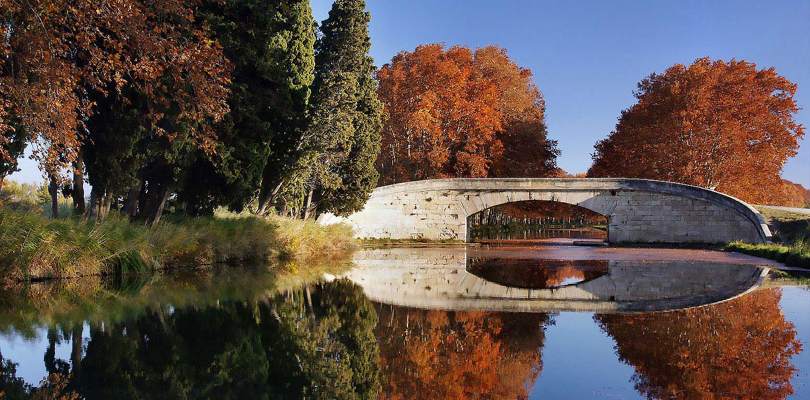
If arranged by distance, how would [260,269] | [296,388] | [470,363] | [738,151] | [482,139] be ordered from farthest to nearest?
[482,139], [738,151], [260,269], [470,363], [296,388]

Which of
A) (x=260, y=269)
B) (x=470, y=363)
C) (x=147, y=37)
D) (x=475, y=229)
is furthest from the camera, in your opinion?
(x=475, y=229)

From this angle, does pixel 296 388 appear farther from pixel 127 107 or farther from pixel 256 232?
pixel 256 232

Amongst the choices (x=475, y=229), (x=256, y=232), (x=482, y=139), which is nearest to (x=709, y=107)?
(x=482, y=139)

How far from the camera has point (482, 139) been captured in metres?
29.9

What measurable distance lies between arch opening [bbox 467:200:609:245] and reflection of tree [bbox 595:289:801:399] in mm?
19441

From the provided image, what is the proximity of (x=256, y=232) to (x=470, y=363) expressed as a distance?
35.9ft

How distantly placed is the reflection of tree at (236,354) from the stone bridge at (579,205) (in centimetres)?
1688

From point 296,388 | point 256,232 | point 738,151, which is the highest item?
point 738,151

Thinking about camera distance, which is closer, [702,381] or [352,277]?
[702,381]

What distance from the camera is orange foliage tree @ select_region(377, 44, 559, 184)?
28938 mm

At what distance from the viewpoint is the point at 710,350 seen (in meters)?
4.83

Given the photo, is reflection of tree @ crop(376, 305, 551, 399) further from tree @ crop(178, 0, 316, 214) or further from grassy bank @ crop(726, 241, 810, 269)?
grassy bank @ crop(726, 241, 810, 269)

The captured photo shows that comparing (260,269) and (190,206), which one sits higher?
(190,206)

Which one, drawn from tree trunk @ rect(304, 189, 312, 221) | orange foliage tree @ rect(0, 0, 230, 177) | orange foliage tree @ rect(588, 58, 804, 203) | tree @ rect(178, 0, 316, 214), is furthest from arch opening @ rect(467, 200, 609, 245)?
orange foliage tree @ rect(0, 0, 230, 177)
